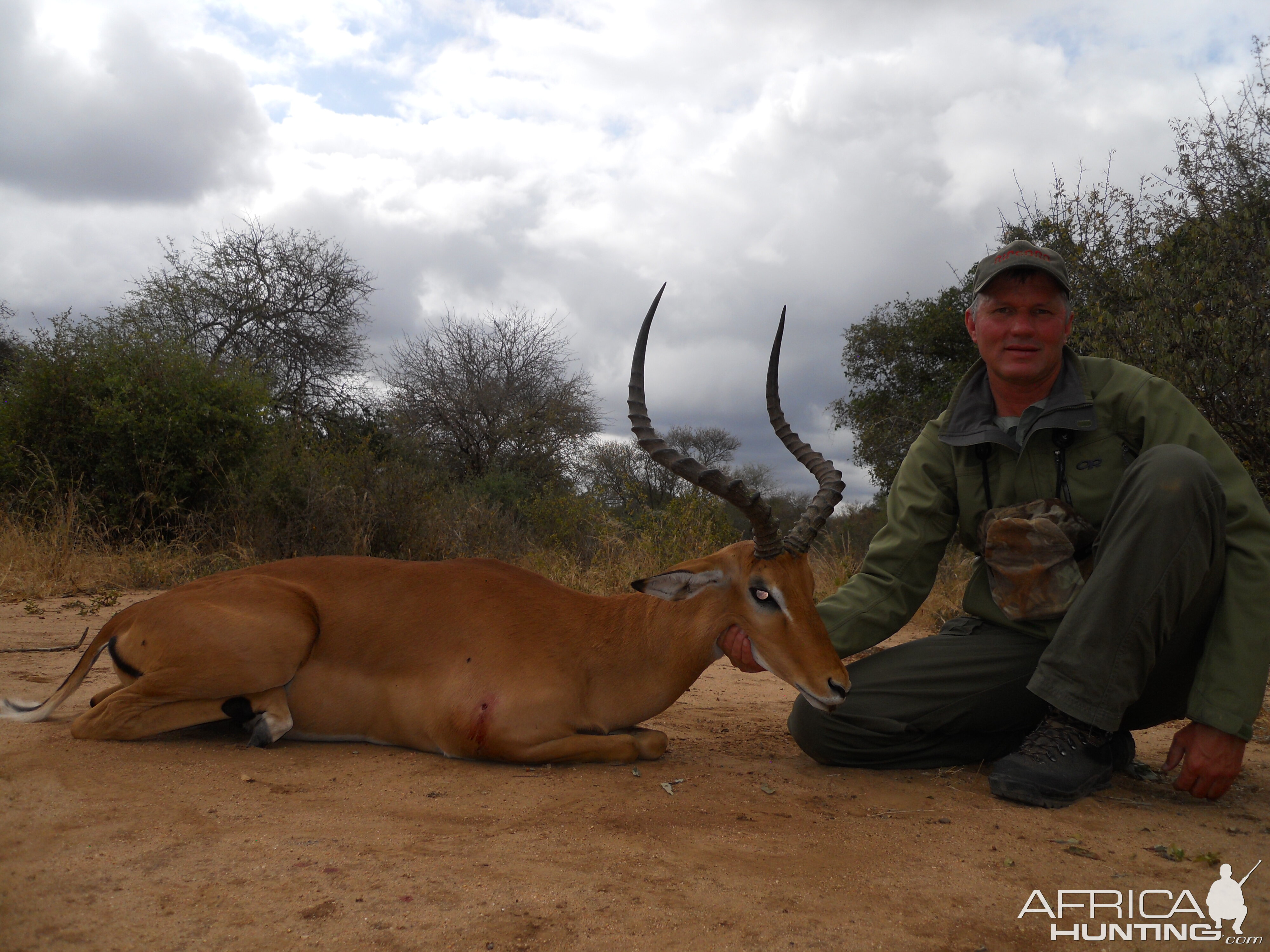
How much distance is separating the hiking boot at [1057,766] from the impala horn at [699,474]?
4.20 feet

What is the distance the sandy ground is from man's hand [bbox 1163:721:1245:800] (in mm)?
128

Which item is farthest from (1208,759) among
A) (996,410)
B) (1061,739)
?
(996,410)

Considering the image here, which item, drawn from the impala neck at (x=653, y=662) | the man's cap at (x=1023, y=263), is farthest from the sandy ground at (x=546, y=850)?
the man's cap at (x=1023, y=263)

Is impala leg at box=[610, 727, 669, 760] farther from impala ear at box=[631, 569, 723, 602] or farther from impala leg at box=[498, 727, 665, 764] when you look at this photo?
impala ear at box=[631, 569, 723, 602]

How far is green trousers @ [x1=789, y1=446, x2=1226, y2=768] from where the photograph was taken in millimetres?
3332

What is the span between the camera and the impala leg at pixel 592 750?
391 centimetres

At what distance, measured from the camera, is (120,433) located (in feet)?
39.8

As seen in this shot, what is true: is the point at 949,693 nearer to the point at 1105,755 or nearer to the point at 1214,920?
the point at 1105,755

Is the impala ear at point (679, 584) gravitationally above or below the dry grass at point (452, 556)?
above

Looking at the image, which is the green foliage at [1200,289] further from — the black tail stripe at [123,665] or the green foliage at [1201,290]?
the black tail stripe at [123,665]

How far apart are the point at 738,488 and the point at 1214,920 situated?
Result: 229 centimetres

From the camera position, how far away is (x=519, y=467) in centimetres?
2134

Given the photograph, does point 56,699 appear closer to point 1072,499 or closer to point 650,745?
point 650,745

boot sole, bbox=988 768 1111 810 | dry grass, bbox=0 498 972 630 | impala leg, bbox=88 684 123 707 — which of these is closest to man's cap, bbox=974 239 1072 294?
boot sole, bbox=988 768 1111 810
